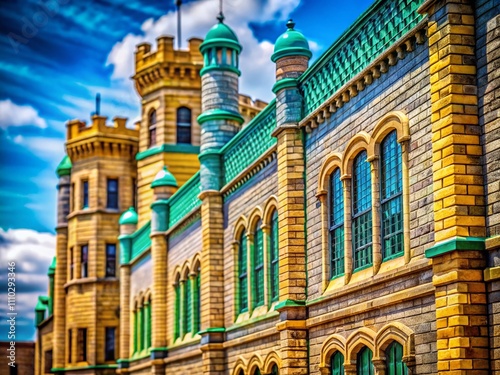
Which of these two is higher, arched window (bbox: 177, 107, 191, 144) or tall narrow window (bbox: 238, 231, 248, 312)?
arched window (bbox: 177, 107, 191, 144)

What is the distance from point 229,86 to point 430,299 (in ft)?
51.5

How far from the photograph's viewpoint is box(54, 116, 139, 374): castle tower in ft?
159

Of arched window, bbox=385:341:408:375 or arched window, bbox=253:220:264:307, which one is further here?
arched window, bbox=253:220:264:307

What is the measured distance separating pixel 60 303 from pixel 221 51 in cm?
2653

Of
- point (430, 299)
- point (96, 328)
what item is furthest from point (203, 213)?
point (96, 328)

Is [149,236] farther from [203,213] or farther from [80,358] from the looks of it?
[80,358]

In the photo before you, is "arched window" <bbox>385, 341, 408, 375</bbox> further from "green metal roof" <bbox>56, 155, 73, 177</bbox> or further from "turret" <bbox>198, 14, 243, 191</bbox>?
"green metal roof" <bbox>56, 155, 73, 177</bbox>

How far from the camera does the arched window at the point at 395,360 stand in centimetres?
1580

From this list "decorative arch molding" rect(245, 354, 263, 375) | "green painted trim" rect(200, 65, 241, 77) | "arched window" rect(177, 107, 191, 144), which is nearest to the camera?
"decorative arch molding" rect(245, 354, 263, 375)

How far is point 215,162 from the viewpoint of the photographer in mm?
28047

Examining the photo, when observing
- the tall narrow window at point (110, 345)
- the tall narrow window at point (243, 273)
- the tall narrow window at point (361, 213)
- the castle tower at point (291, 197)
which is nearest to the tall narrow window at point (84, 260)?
the tall narrow window at point (110, 345)

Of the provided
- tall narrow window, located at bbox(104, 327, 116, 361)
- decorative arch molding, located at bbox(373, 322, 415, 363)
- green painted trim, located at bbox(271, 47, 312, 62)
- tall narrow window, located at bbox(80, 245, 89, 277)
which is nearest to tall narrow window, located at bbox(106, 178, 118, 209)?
tall narrow window, located at bbox(80, 245, 89, 277)

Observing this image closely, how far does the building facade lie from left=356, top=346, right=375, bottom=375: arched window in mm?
41

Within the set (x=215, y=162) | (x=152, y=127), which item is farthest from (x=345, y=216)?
(x=152, y=127)
